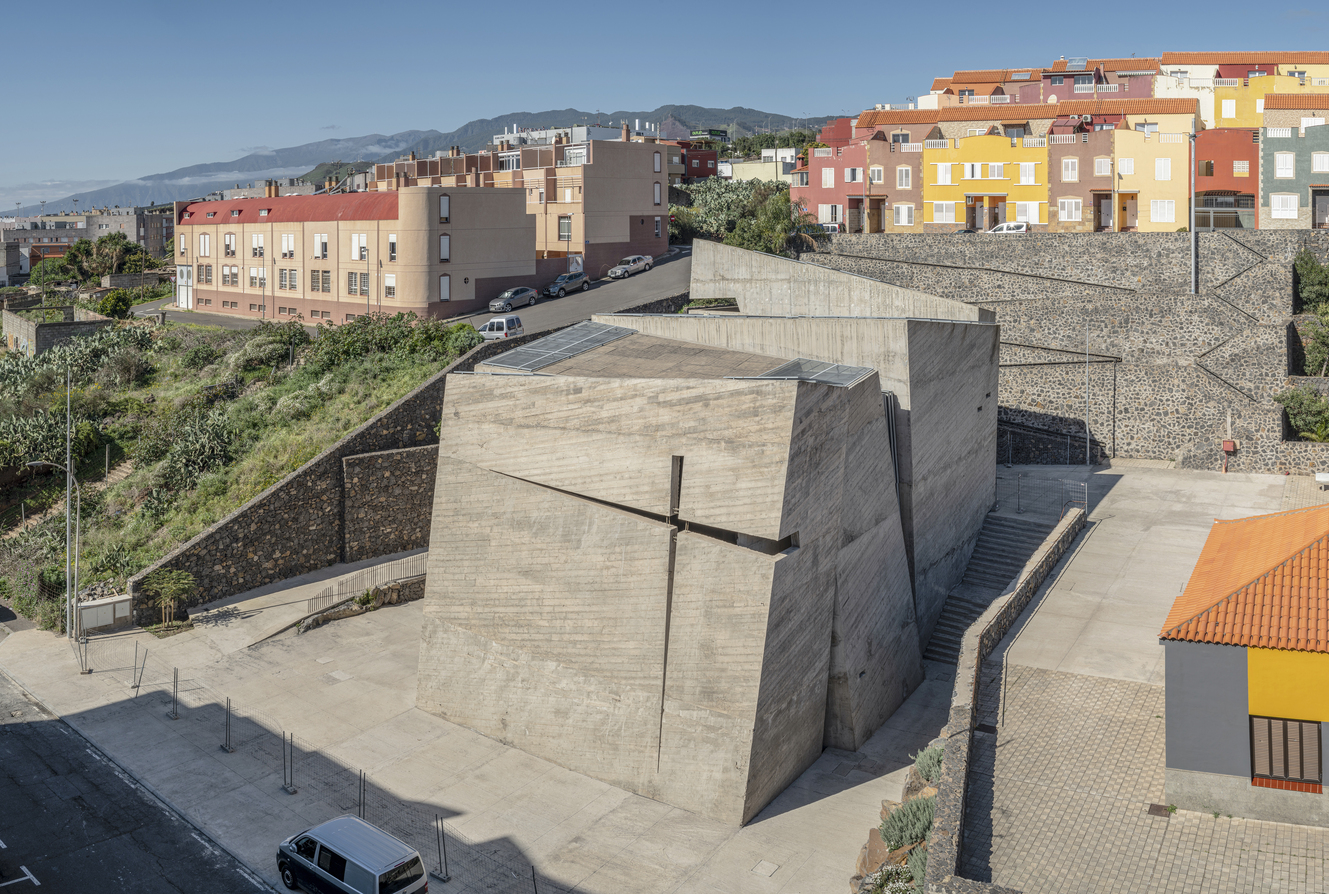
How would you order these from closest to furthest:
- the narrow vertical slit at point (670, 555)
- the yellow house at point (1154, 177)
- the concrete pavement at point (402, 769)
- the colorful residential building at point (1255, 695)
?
the colorful residential building at point (1255, 695), the concrete pavement at point (402, 769), the narrow vertical slit at point (670, 555), the yellow house at point (1154, 177)

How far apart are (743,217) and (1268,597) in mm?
41230

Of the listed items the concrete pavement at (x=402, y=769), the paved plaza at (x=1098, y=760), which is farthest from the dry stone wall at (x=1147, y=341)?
the concrete pavement at (x=402, y=769)

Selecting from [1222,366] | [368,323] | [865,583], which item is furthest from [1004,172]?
[865,583]

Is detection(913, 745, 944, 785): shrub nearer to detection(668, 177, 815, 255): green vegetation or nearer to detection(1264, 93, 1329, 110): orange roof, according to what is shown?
detection(668, 177, 815, 255): green vegetation

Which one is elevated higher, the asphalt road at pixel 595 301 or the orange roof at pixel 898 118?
the orange roof at pixel 898 118

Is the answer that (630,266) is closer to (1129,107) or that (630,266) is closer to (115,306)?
(1129,107)

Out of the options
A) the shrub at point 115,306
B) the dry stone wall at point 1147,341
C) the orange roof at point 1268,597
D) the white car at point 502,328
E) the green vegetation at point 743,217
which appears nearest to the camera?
the orange roof at point 1268,597

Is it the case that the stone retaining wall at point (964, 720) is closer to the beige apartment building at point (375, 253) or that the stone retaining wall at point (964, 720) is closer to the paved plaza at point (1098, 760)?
the paved plaza at point (1098, 760)

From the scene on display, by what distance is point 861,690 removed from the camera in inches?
845

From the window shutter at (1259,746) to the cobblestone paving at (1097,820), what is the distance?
2.45 ft

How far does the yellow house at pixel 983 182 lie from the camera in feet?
151

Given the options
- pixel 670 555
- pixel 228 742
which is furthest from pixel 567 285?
pixel 670 555

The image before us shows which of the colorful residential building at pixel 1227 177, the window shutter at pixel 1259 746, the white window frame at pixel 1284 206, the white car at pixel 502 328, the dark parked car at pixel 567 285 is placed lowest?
the window shutter at pixel 1259 746

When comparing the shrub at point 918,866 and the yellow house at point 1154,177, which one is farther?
the yellow house at point 1154,177
